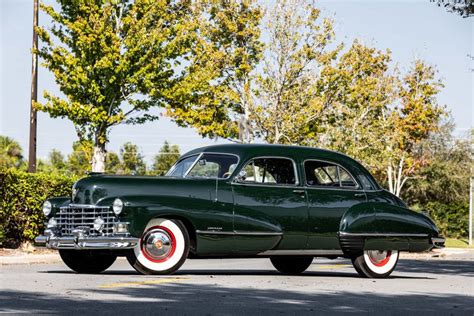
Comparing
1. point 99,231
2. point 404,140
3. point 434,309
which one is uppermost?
point 404,140

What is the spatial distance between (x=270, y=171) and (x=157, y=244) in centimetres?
226

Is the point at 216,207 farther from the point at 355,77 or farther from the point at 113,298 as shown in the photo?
the point at 355,77

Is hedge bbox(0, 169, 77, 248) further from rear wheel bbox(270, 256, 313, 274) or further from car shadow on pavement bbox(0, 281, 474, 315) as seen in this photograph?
car shadow on pavement bbox(0, 281, 474, 315)

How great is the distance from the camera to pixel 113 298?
9.95m

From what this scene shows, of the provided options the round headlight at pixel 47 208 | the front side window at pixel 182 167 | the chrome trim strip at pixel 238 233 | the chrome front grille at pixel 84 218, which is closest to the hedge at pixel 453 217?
the front side window at pixel 182 167

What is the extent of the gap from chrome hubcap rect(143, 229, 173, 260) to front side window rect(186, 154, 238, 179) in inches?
44.3

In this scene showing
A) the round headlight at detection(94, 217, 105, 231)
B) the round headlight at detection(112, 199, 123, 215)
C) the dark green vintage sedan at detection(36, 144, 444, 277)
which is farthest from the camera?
the dark green vintage sedan at detection(36, 144, 444, 277)

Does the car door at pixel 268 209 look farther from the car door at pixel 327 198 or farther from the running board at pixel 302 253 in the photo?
the car door at pixel 327 198

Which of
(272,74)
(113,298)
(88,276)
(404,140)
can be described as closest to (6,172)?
(88,276)

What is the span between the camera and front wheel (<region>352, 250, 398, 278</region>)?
46.7 feet

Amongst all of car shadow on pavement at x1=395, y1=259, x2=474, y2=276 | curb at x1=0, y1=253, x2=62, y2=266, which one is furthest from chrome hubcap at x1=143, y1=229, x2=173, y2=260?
car shadow on pavement at x1=395, y1=259, x2=474, y2=276

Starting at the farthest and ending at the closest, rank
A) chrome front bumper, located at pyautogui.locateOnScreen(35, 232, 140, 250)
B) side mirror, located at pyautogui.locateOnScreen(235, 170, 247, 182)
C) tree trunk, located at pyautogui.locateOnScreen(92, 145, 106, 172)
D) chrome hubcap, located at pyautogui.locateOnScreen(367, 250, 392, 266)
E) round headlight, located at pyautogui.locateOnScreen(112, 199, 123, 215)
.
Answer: tree trunk, located at pyautogui.locateOnScreen(92, 145, 106, 172), chrome hubcap, located at pyautogui.locateOnScreen(367, 250, 392, 266), side mirror, located at pyautogui.locateOnScreen(235, 170, 247, 182), round headlight, located at pyautogui.locateOnScreen(112, 199, 123, 215), chrome front bumper, located at pyautogui.locateOnScreen(35, 232, 140, 250)

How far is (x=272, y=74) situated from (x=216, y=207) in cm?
2519

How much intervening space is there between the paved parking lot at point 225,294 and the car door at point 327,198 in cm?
64
